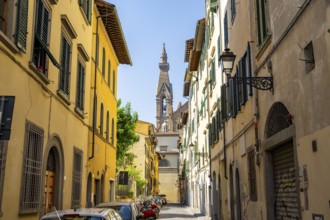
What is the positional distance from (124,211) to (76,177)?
→ 3.64 meters

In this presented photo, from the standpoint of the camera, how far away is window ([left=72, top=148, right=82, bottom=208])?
15522 mm

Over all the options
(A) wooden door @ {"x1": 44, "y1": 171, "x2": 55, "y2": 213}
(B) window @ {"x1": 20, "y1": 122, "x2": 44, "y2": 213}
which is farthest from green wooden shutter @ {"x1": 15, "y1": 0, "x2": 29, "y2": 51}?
(A) wooden door @ {"x1": 44, "y1": 171, "x2": 55, "y2": 213}

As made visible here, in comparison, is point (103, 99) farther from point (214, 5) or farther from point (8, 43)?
point (8, 43)

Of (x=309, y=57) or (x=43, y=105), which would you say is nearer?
(x=309, y=57)

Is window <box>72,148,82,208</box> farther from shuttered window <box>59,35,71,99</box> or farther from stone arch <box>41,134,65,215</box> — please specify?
shuttered window <box>59,35,71,99</box>

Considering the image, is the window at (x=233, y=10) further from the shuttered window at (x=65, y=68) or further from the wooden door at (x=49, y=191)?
the wooden door at (x=49, y=191)

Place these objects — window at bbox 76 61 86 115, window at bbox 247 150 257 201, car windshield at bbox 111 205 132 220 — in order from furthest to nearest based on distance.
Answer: window at bbox 76 61 86 115 < window at bbox 247 150 257 201 < car windshield at bbox 111 205 132 220

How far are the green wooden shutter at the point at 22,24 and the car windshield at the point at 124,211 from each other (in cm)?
554

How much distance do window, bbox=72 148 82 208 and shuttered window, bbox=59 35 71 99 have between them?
256cm

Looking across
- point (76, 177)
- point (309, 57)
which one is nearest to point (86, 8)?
point (76, 177)

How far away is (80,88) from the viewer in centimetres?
1662

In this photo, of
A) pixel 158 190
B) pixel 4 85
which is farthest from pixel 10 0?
pixel 158 190

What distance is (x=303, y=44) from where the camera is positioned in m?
8.28

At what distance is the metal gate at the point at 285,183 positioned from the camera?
9.83 metres
